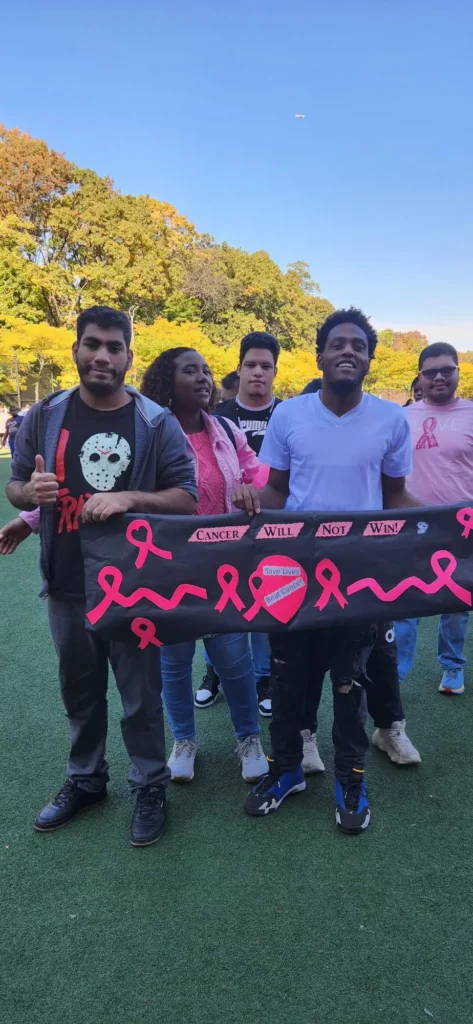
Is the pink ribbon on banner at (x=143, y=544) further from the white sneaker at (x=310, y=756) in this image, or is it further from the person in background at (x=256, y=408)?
the person in background at (x=256, y=408)

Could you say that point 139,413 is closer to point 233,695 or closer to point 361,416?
point 361,416

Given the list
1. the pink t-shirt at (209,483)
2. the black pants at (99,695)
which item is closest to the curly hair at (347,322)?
the pink t-shirt at (209,483)

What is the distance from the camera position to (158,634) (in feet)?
7.35

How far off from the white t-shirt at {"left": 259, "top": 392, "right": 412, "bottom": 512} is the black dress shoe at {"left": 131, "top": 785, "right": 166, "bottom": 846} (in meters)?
1.28

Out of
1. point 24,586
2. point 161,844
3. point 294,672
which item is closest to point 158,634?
point 294,672

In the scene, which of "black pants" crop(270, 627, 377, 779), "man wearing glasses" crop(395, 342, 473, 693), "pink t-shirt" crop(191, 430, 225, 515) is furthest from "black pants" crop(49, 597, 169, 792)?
"man wearing glasses" crop(395, 342, 473, 693)

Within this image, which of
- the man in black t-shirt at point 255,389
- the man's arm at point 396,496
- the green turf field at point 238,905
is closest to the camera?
the green turf field at point 238,905

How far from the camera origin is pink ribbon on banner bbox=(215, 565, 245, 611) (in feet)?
7.45

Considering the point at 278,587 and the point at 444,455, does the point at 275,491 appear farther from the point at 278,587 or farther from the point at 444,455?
the point at 444,455

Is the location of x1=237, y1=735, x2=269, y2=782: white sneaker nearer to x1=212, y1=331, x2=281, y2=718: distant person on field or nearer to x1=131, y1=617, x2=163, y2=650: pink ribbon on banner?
x1=212, y1=331, x2=281, y2=718: distant person on field

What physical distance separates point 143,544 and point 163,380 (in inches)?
29.8

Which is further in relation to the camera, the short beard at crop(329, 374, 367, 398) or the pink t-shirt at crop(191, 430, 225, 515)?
the pink t-shirt at crop(191, 430, 225, 515)

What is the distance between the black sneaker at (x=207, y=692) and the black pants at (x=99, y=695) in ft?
3.35

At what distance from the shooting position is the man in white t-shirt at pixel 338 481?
2213 millimetres
